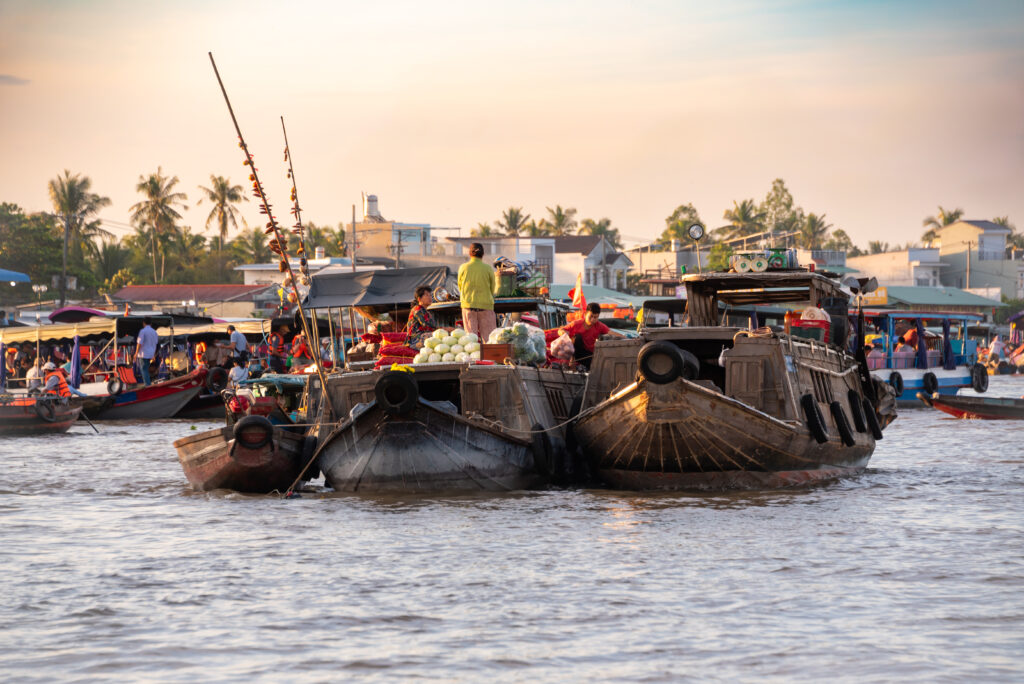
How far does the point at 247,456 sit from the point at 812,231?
252 feet

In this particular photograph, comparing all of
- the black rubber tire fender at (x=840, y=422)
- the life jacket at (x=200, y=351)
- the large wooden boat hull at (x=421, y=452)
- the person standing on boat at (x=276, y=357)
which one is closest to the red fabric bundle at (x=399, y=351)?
the large wooden boat hull at (x=421, y=452)

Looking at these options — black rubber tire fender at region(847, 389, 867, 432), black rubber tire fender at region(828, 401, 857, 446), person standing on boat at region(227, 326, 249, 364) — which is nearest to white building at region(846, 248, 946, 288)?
person standing on boat at region(227, 326, 249, 364)

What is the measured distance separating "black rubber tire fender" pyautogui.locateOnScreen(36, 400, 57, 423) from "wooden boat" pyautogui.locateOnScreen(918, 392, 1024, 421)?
722 inches

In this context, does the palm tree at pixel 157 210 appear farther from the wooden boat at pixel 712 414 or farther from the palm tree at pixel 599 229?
the wooden boat at pixel 712 414

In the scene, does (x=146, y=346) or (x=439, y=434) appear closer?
(x=439, y=434)

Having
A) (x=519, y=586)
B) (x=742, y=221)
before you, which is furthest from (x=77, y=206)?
(x=519, y=586)

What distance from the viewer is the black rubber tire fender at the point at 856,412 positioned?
15.4 metres

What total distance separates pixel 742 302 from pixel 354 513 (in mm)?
7597

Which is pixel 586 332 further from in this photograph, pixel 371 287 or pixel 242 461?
pixel 371 287

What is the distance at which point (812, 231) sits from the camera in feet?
278

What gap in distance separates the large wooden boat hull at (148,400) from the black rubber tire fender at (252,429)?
1578 cm

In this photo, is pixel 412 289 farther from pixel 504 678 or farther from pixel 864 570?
pixel 504 678

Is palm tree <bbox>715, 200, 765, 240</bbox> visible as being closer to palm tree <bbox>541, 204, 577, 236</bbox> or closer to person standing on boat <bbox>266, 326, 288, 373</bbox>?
palm tree <bbox>541, 204, 577, 236</bbox>

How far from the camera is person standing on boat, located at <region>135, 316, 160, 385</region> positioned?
1105 inches
